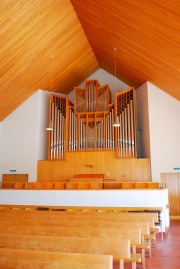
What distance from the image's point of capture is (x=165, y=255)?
4.14 metres

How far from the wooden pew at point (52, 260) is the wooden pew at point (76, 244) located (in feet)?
1.52

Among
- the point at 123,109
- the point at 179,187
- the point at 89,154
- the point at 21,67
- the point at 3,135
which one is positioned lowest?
the point at 179,187

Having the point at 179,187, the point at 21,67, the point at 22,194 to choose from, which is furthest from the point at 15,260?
the point at 179,187

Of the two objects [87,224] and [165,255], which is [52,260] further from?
[165,255]

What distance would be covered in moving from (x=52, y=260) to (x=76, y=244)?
0.51 metres

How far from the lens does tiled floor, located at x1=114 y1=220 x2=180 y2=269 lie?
358 cm

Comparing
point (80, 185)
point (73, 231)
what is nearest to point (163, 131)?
point (80, 185)

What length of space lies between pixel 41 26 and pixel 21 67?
1.60 metres

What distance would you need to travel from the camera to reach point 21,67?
8.46 metres

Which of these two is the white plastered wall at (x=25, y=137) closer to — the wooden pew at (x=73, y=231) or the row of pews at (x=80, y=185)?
the row of pews at (x=80, y=185)

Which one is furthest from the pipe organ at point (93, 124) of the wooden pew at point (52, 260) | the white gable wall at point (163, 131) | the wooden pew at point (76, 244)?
the wooden pew at point (52, 260)

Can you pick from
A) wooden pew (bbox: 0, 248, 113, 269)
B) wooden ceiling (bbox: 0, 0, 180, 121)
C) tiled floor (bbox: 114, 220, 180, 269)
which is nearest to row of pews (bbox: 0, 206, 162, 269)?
wooden pew (bbox: 0, 248, 113, 269)

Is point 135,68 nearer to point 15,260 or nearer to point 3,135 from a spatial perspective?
Answer: point 3,135

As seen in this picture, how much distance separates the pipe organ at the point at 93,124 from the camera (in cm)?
974
